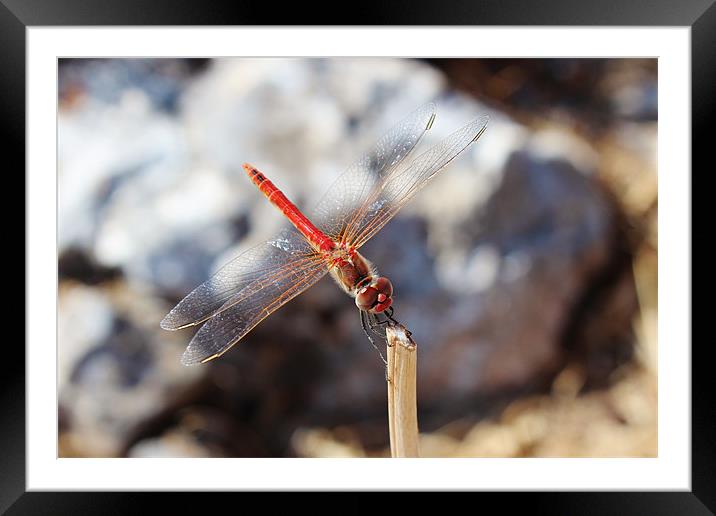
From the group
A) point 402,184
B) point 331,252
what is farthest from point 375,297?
point 402,184

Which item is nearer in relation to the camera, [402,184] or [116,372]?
[402,184]

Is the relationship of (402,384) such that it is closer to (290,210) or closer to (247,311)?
(247,311)

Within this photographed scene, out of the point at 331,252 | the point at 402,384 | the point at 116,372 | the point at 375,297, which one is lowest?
the point at 402,384

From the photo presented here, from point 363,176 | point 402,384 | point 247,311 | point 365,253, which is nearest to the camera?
point 402,384

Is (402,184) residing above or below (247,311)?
above

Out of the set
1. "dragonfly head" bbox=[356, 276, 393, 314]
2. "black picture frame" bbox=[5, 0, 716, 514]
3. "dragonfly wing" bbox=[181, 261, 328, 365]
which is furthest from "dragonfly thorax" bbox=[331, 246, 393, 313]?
"black picture frame" bbox=[5, 0, 716, 514]

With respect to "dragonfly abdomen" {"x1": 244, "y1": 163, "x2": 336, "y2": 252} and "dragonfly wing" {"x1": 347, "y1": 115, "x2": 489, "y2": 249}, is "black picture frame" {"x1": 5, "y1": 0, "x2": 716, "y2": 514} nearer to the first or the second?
"dragonfly wing" {"x1": 347, "y1": 115, "x2": 489, "y2": 249}

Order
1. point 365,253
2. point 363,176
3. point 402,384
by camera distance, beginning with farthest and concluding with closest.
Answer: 1. point 365,253
2. point 363,176
3. point 402,384

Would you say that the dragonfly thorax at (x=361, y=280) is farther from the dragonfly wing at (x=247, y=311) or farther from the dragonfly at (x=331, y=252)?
the dragonfly wing at (x=247, y=311)
